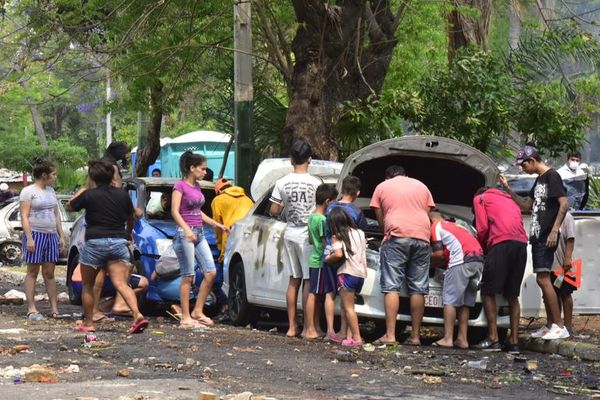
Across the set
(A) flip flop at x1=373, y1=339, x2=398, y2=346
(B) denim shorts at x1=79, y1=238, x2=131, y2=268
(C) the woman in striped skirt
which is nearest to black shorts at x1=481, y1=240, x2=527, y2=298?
(A) flip flop at x1=373, y1=339, x2=398, y2=346

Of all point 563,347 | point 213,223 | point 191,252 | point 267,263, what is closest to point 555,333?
point 563,347

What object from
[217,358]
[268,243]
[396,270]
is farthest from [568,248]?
[217,358]

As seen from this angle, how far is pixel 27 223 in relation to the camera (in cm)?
1397

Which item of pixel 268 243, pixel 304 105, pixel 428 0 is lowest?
pixel 268 243

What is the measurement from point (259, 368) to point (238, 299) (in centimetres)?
436

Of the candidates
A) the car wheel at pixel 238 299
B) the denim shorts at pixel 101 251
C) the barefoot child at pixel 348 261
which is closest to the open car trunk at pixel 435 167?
the barefoot child at pixel 348 261

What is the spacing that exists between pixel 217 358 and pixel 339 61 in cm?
742

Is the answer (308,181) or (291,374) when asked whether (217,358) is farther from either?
(308,181)

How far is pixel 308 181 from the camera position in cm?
1312

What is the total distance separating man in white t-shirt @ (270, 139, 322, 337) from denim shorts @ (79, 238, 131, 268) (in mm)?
1673

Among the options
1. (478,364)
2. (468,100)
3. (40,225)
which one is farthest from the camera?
(468,100)

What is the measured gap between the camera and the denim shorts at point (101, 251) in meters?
12.7

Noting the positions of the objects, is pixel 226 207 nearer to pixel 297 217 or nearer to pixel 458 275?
pixel 297 217

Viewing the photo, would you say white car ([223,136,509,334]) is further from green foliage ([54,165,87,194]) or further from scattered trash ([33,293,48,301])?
green foliage ([54,165,87,194])
